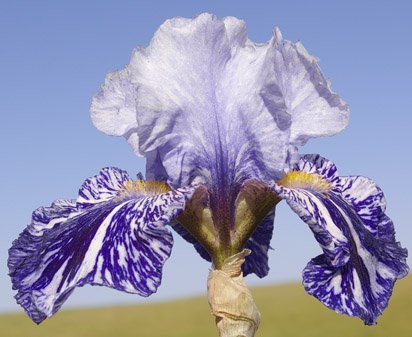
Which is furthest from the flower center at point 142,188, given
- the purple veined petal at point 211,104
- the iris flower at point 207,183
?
the purple veined petal at point 211,104

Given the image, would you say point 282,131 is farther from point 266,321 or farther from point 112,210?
point 266,321

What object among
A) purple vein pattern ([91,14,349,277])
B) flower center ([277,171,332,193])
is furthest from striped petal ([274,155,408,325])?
purple vein pattern ([91,14,349,277])

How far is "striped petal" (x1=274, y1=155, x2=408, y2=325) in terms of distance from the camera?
3520 millimetres

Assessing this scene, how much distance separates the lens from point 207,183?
11.6ft

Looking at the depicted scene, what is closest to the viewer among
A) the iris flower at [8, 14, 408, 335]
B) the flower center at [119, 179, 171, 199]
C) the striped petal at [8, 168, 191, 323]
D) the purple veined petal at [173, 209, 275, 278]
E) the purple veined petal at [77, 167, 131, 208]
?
the striped petal at [8, 168, 191, 323]

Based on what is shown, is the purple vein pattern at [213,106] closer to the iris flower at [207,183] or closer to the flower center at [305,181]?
the iris flower at [207,183]

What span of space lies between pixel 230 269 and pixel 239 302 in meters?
0.18

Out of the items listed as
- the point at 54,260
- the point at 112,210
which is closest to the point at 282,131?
the point at 112,210

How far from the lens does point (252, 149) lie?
3539 mm

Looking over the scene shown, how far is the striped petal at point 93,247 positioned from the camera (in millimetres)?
3254

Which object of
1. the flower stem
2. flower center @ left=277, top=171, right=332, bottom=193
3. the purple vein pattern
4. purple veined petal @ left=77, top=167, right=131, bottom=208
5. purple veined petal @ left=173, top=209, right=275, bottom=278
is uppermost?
the purple vein pattern

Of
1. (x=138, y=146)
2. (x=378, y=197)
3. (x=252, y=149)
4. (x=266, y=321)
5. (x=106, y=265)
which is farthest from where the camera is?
(x=266, y=321)

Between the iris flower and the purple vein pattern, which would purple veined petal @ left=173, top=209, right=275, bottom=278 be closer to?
the iris flower

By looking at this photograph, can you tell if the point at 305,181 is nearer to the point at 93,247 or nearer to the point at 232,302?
the point at 232,302
